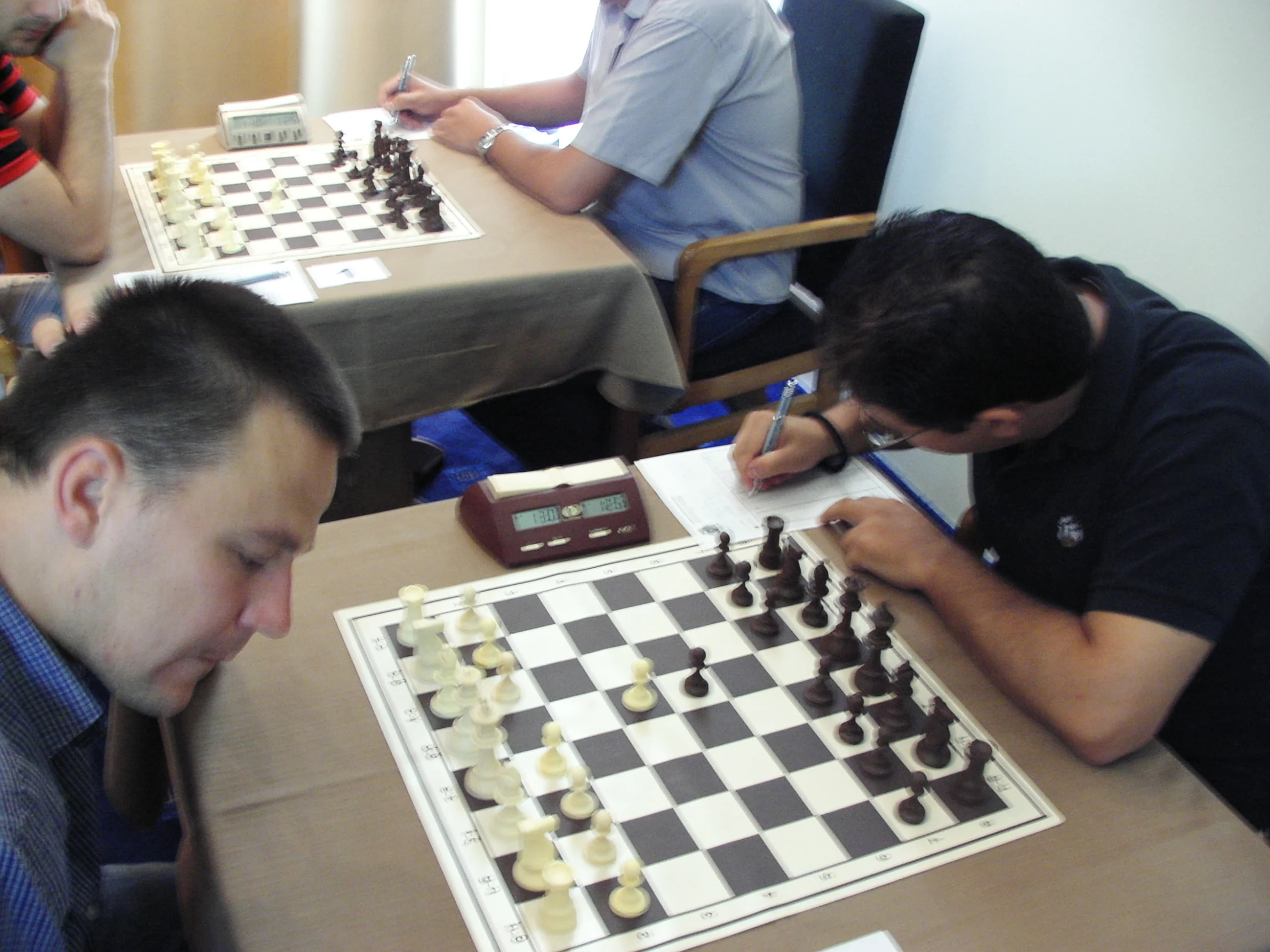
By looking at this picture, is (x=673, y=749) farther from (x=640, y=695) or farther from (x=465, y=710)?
(x=465, y=710)

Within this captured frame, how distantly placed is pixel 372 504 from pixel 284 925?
1.51 meters

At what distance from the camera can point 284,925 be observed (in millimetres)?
934

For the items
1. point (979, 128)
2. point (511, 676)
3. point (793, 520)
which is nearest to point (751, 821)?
point (511, 676)

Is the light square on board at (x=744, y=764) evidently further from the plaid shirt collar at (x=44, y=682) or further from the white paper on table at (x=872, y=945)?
the plaid shirt collar at (x=44, y=682)

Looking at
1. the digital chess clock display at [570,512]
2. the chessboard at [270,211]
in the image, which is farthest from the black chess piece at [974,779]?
the chessboard at [270,211]

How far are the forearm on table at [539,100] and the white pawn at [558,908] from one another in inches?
95.6

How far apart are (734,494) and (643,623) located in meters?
0.34

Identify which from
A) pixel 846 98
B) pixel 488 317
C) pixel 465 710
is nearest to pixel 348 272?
pixel 488 317

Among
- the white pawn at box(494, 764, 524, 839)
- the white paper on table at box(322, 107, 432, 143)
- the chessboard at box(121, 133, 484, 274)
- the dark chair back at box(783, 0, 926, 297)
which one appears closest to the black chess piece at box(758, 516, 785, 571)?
the white pawn at box(494, 764, 524, 839)

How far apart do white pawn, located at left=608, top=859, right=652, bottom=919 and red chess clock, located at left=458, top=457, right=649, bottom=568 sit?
500 millimetres

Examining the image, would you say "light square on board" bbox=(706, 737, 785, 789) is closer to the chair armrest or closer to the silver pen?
the chair armrest

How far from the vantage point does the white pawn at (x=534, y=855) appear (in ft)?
3.21

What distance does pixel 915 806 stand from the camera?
1094 millimetres

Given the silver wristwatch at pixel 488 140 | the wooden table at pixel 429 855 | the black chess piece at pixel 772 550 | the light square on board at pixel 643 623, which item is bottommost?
the wooden table at pixel 429 855
